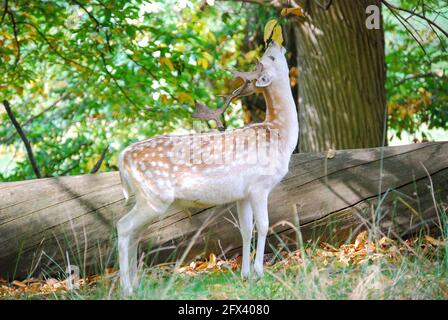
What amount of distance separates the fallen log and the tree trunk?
121cm

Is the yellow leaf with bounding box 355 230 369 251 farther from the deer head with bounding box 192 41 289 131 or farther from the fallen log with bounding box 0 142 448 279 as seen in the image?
the deer head with bounding box 192 41 289 131

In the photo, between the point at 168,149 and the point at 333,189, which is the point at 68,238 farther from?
the point at 333,189

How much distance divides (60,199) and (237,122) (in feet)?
22.4

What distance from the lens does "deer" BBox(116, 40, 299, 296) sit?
366 centimetres

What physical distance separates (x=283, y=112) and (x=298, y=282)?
3.49 ft

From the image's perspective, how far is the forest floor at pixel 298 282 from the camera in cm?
329

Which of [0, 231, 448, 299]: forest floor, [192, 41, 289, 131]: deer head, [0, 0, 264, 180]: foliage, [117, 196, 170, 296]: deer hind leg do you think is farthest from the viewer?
[0, 0, 264, 180]: foliage

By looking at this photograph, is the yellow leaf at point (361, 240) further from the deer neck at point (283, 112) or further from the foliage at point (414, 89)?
Result: the foliage at point (414, 89)

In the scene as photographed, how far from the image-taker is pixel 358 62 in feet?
20.4

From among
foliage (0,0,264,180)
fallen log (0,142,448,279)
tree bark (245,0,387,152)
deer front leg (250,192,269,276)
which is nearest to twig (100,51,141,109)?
foliage (0,0,264,180)

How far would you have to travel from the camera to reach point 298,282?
336cm
